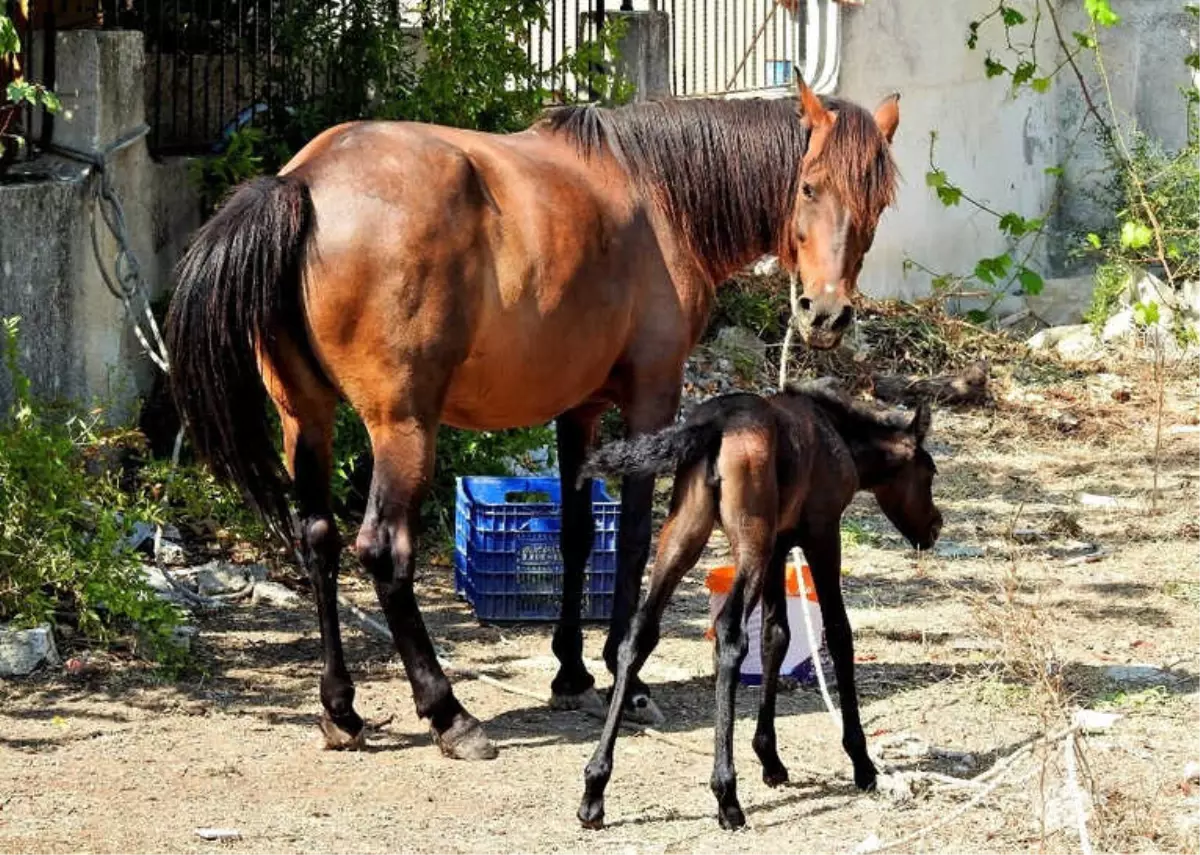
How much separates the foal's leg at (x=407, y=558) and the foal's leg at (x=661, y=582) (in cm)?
70

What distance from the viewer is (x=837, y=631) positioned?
17.9 feet

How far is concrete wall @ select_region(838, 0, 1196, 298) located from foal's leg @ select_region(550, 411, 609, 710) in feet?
22.2

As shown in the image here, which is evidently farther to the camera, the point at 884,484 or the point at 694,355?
the point at 694,355

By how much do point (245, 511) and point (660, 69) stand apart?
16.8 ft

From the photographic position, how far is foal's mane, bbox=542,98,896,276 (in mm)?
6297

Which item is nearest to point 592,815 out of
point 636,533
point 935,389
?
point 636,533

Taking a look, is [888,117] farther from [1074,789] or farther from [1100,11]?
[1074,789]

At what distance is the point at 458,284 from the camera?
5.69 metres

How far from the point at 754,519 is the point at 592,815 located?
3.10 feet

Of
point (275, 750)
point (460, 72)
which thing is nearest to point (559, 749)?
point (275, 750)

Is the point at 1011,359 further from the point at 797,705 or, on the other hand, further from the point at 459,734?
the point at 459,734

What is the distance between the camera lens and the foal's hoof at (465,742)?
5.77 m

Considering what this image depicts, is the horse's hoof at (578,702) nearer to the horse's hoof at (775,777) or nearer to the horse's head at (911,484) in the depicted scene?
the horse's hoof at (775,777)

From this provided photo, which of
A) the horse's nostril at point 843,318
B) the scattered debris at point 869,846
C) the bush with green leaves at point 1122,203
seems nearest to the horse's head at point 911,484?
the horse's nostril at point 843,318
